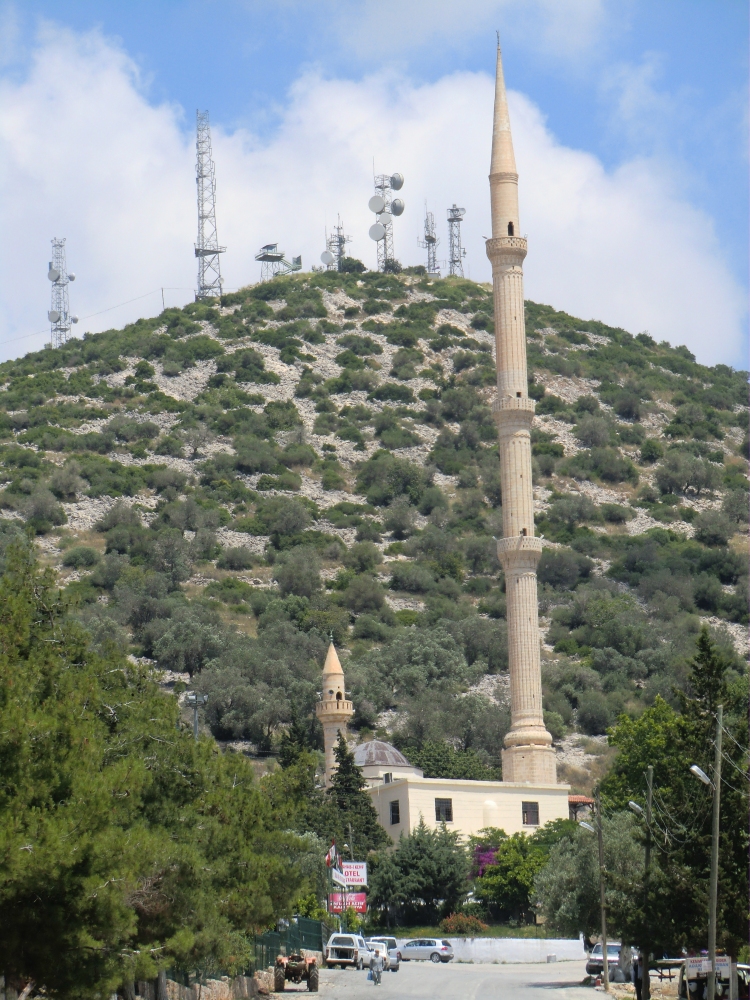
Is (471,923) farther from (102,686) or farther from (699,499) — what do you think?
(699,499)

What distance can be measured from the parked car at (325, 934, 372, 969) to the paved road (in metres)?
1.10

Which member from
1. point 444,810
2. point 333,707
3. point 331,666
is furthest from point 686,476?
point 444,810

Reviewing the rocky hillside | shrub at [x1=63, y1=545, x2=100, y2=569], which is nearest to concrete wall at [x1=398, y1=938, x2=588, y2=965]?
the rocky hillside

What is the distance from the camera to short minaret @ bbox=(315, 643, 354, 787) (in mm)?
64125

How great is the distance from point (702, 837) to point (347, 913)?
24160mm

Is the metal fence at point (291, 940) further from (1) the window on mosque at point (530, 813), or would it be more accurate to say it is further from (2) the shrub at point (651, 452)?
(2) the shrub at point (651, 452)

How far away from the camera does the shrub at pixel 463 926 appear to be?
52.6 meters

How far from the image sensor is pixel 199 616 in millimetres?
86625

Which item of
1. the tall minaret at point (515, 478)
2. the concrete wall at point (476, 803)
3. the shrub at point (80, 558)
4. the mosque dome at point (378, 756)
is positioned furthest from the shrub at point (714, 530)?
the concrete wall at point (476, 803)

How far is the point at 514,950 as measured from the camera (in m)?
49.2

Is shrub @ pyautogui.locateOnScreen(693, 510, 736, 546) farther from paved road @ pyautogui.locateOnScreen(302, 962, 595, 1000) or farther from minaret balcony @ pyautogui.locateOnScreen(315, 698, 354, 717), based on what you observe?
paved road @ pyautogui.locateOnScreen(302, 962, 595, 1000)

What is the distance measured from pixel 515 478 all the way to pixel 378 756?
531 inches

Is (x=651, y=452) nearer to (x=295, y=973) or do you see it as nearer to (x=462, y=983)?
(x=462, y=983)

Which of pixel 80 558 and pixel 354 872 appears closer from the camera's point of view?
pixel 354 872
